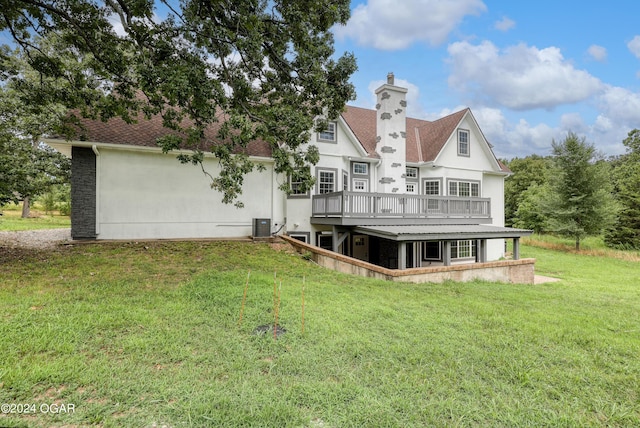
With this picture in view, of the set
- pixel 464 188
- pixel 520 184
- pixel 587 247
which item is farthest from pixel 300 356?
pixel 520 184

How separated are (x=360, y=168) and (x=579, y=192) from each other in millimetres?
18437

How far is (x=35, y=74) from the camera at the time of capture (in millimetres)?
21469

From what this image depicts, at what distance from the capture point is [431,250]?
15.6 metres

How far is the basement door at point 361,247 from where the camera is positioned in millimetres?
14789

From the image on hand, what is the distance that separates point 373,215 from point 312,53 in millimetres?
6128

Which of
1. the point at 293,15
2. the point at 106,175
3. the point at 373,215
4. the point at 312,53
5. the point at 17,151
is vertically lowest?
the point at 373,215

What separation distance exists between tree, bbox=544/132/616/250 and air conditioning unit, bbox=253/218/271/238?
21.7m

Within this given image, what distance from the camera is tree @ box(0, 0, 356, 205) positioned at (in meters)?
7.72

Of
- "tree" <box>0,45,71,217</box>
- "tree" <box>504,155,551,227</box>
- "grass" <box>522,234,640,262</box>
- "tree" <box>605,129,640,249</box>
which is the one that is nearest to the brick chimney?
"tree" <box>0,45,71,217</box>

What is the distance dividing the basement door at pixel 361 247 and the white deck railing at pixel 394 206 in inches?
114

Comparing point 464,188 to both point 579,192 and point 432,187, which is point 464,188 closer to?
point 432,187

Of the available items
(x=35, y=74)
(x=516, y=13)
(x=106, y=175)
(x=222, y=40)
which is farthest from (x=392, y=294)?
(x=35, y=74)

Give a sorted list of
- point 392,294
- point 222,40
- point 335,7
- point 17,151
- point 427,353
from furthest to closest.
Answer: point 17,151 < point 335,7 < point 222,40 < point 392,294 < point 427,353

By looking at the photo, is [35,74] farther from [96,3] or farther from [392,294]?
[392,294]
